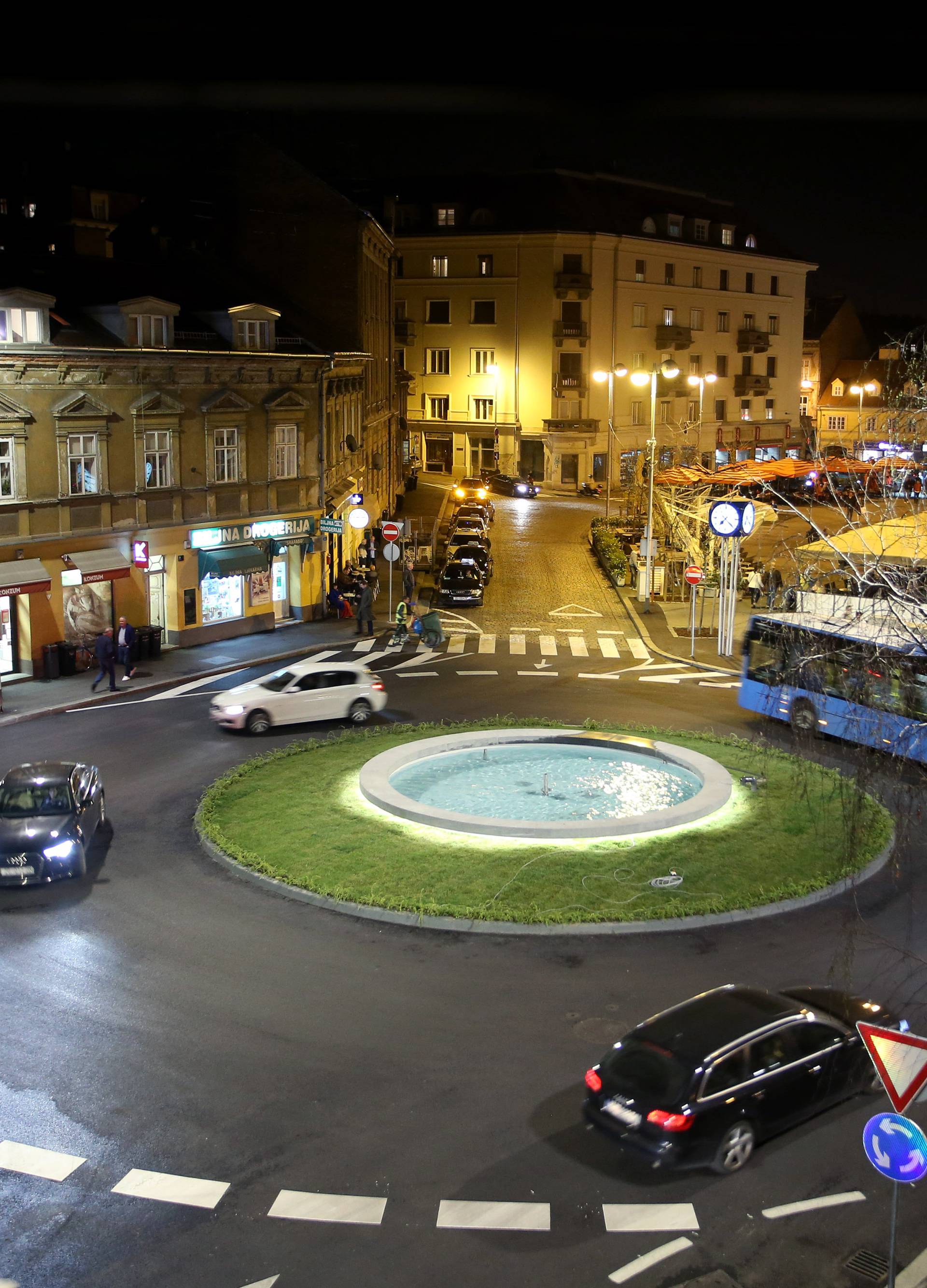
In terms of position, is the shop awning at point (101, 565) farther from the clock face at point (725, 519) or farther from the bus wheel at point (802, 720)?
the bus wheel at point (802, 720)

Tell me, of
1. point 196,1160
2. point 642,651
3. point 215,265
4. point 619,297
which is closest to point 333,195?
point 215,265

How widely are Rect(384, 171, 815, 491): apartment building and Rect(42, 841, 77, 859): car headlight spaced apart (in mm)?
57886

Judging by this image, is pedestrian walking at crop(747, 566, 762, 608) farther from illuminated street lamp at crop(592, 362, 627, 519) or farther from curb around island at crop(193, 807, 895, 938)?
curb around island at crop(193, 807, 895, 938)

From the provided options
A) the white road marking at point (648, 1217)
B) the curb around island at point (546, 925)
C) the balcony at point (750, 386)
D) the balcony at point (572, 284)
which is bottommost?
the white road marking at point (648, 1217)

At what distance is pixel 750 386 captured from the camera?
88.6 m

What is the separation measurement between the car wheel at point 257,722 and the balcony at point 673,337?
58631mm

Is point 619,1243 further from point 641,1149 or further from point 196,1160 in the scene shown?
point 196,1160

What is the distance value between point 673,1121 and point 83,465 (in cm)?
2630

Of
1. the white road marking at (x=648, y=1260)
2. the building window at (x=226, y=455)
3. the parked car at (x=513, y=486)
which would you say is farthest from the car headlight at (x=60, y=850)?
the parked car at (x=513, y=486)

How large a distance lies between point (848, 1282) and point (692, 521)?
128ft

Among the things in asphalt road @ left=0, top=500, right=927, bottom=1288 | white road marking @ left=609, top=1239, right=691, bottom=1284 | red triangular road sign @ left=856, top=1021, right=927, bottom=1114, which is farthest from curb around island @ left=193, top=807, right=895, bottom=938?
red triangular road sign @ left=856, top=1021, right=927, bottom=1114

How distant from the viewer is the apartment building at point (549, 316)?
75.0 meters

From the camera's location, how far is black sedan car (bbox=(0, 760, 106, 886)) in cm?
1791

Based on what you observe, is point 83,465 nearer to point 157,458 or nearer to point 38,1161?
point 157,458
